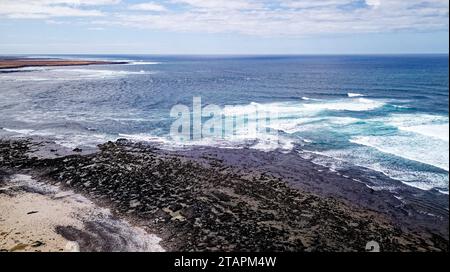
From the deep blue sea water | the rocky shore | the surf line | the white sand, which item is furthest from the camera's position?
the surf line

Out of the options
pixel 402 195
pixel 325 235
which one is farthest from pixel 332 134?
pixel 325 235

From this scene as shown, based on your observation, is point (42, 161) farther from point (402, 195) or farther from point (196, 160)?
point (402, 195)

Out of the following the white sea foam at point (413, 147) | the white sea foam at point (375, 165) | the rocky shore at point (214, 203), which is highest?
the white sea foam at point (413, 147)

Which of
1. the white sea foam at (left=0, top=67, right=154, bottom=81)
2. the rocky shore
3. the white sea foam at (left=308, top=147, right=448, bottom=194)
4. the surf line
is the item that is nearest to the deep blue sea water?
the white sea foam at (left=308, top=147, right=448, bottom=194)

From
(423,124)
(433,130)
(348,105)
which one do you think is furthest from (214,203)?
(348,105)

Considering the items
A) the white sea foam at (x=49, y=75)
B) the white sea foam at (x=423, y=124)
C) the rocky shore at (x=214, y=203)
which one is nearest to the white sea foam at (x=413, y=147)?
the white sea foam at (x=423, y=124)

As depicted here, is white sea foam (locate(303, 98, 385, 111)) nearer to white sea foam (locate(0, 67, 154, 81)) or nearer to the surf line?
the surf line

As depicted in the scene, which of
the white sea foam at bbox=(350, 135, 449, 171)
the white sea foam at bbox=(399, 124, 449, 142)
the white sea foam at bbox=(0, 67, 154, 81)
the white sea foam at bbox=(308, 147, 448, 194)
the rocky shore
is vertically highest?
the white sea foam at bbox=(0, 67, 154, 81)

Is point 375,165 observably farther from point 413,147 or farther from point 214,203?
point 214,203

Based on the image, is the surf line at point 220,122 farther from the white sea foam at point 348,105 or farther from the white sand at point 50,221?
the white sand at point 50,221

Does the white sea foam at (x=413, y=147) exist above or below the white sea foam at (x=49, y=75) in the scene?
below
